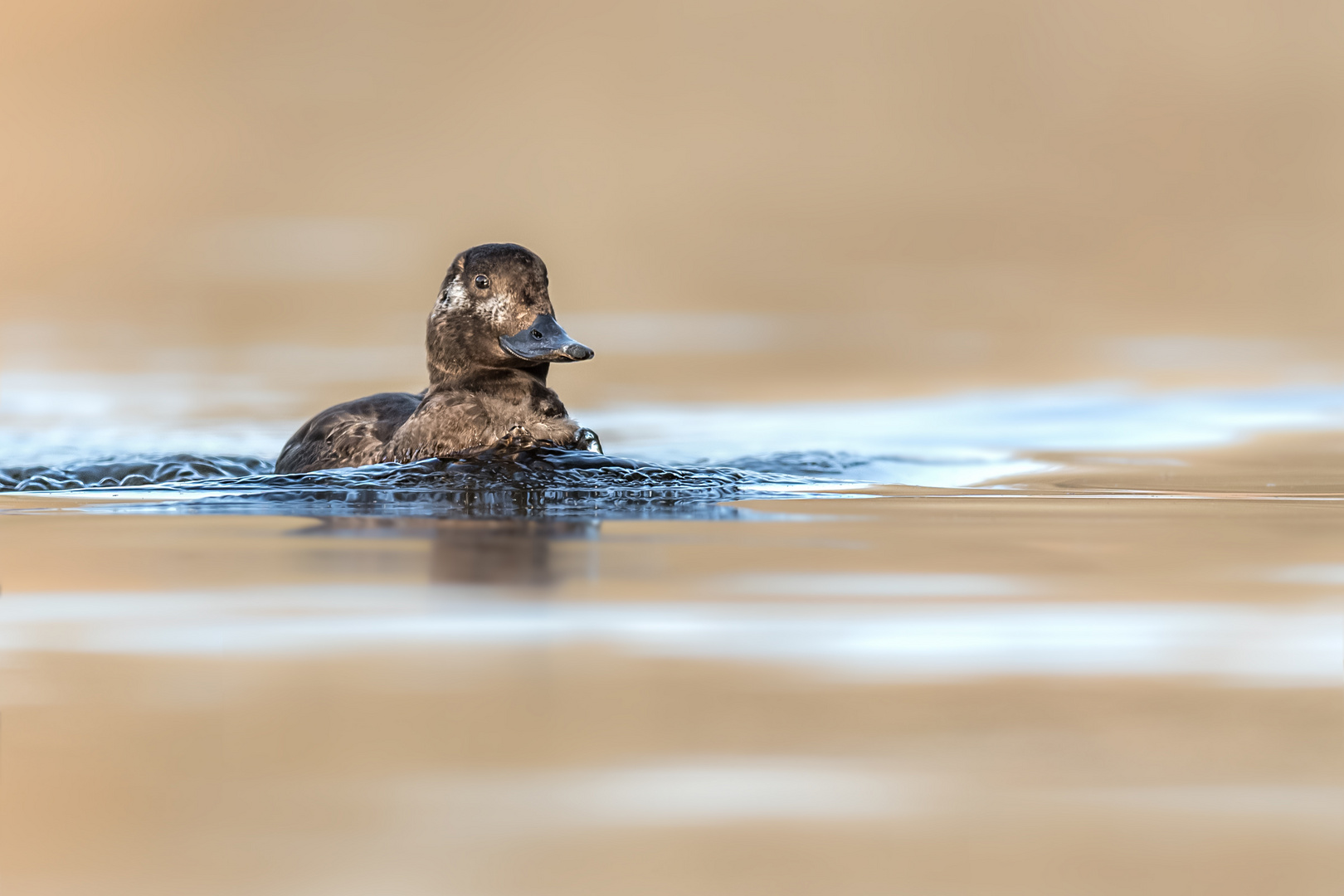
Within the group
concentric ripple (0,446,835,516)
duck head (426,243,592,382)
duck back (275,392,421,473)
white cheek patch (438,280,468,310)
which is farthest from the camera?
duck back (275,392,421,473)

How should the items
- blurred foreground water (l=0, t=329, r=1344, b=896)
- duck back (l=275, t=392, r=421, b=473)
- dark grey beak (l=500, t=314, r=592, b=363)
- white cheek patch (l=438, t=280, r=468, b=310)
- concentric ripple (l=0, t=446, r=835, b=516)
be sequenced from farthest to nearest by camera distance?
duck back (l=275, t=392, r=421, b=473), white cheek patch (l=438, t=280, r=468, b=310), dark grey beak (l=500, t=314, r=592, b=363), concentric ripple (l=0, t=446, r=835, b=516), blurred foreground water (l=0, t=329, r=1344, b=896)

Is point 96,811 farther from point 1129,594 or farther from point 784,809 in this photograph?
point 1129,594

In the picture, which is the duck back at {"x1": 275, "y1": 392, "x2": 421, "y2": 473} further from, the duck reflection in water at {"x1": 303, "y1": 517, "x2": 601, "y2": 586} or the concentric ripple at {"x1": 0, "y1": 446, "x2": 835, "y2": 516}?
the duck reflection in water at {"x1": 303, "y1": 517, "x2": 601, "y2": 586}

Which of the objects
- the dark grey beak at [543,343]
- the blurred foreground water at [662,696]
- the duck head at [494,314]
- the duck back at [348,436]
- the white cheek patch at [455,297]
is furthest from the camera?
the duck back at [348,436]

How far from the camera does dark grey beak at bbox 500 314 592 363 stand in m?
5.92

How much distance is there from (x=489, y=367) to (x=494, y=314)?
250 mm

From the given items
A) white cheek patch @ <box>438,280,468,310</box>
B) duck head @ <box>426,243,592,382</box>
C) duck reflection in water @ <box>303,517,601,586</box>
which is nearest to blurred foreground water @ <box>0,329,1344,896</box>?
duck reflection in water @ <box>303,517,601,586</box>

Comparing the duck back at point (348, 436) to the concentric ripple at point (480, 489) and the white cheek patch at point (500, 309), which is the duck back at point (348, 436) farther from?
the white cheek patch at point (500, 309)

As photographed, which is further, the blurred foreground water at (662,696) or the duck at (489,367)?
the duck at (489,367)

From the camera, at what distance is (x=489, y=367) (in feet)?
21.0

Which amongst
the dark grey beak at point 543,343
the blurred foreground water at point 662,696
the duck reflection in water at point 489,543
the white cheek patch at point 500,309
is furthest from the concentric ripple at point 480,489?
the white cheek patch at point 500,309

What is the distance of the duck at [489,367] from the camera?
6246 mm

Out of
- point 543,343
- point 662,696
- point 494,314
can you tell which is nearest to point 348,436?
point 494,314

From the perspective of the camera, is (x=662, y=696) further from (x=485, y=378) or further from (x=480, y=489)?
(x=485, y=378)
